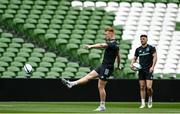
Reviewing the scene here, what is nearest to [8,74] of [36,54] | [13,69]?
[13,69]

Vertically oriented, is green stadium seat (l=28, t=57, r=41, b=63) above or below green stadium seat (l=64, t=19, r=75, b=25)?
below

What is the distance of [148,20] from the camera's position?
2784 centimetres

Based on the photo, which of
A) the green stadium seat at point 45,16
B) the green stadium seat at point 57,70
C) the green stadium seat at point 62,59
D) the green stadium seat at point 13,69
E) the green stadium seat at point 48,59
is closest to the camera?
the green stadium seat at point 13,69

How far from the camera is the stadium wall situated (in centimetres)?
1978

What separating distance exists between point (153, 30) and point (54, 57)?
580 centimetres

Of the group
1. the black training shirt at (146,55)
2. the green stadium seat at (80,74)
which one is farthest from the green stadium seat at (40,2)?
the black training shirt at (146,55)

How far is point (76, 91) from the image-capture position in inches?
810

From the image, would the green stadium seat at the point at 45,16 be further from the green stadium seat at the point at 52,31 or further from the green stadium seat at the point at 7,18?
the green stadium seat at the point at 7,18

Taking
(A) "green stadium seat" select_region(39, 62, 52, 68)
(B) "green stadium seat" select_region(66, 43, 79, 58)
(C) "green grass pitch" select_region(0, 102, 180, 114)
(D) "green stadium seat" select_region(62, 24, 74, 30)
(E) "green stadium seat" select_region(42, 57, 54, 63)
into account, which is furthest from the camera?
(D) "green stadium seat" select_region(62, 24, 74, 30)

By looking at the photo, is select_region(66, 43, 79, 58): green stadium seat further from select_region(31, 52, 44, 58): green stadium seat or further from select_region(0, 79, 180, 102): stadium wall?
select_region(0, 79, 180, 102): stadium wall

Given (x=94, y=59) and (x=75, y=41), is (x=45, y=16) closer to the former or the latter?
(x=75, y=41)

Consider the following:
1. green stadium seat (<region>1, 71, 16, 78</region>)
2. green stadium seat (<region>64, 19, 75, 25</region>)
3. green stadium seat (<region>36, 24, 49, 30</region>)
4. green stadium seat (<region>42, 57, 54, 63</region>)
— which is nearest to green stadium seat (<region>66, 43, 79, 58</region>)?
green stadium seat (<region>42, 57, 54, 63</region>)

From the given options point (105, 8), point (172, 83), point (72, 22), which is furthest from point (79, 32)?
point (172, 83)

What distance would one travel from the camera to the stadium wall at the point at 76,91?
19.8 m
